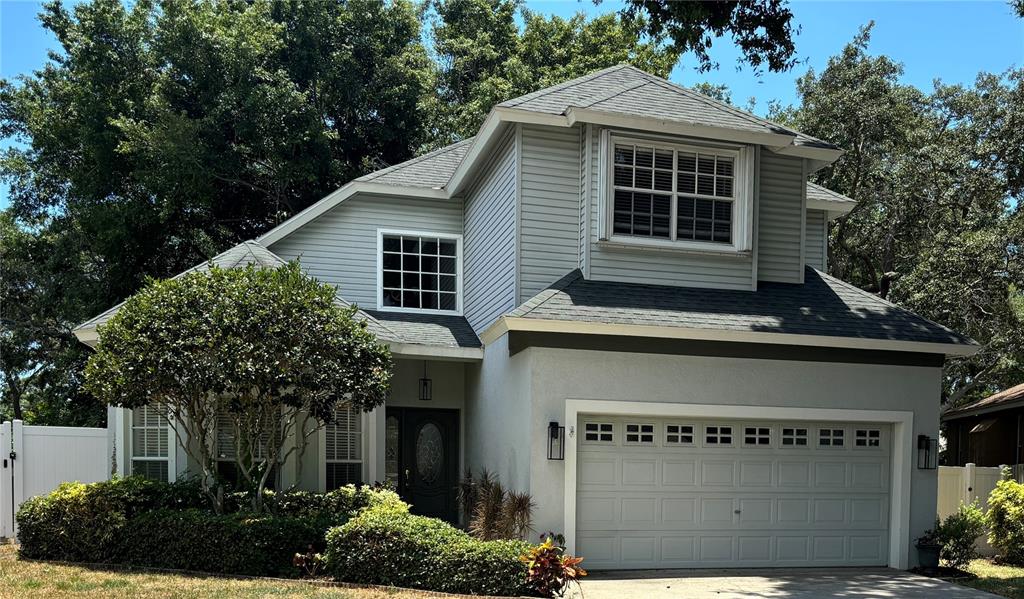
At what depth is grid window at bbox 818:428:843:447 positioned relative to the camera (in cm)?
1152

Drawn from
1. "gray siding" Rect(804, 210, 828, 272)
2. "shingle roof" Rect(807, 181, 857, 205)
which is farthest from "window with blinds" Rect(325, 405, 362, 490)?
"shingle roof" Rect(807, 181, 857, 205)

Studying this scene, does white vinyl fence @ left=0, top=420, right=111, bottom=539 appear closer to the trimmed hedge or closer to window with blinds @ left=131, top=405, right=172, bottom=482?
window with blinds @ left=131, top=405, right=172, bottom=482

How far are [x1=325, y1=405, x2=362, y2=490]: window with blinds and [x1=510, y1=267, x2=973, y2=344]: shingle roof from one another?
3.88m

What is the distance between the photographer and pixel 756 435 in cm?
1133

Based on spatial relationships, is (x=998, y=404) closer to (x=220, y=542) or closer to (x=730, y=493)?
(x=730, y=493)

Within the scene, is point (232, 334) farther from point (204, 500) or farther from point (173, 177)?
point (173, 177)

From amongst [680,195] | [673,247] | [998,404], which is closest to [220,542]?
[673,247]

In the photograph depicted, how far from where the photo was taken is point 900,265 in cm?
2403

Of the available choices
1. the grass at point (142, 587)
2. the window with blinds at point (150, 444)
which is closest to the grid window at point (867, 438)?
the grass at point (142, 587)

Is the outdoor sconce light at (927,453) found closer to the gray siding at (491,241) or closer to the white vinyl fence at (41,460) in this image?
the gray siding at (491,241)

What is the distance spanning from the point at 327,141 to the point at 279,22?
4228 mm

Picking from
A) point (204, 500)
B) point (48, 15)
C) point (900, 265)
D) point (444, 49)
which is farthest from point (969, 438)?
point (48, 15)

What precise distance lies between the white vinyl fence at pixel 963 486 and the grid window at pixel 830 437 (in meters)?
3.18

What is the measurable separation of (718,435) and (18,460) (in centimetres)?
993
